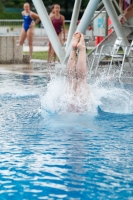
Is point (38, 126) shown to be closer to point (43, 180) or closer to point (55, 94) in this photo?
point (55, 94)

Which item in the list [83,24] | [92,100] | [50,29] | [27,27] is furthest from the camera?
[27,27]

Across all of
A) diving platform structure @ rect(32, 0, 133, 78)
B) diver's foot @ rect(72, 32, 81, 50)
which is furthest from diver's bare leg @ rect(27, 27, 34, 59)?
diver's foot @ rect(72, 32, 81, 50)

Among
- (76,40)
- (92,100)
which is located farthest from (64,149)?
(76,40)

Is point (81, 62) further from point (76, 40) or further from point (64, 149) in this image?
point (64, 149)

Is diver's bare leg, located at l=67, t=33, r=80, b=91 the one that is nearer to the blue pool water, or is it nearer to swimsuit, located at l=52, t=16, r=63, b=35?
the blue pool water

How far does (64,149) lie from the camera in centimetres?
761

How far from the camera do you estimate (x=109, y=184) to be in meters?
6.18

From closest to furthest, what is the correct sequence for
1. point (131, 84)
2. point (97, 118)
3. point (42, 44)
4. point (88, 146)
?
1. point (88, 146)
2. point (97, 118)
3. point (131, 84)
4. point (42, 44)

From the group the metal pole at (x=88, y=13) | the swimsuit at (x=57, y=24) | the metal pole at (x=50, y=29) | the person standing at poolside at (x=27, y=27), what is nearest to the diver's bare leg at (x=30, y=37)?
the person standing at poolside at (x=27, y=27)

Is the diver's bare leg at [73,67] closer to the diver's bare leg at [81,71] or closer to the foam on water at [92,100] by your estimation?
the diver's bare leg at [81,71]

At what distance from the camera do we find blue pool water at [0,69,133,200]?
19.9ft

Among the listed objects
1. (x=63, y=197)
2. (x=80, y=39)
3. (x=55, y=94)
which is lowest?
(x=63, y=197)

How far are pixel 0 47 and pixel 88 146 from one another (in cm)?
1228

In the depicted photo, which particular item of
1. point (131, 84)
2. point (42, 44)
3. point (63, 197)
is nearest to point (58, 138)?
point (63, 197)
